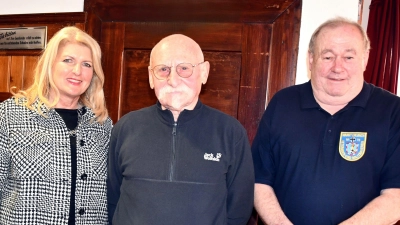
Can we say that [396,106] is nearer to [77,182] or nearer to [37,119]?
[77,182]

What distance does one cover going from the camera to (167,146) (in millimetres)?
1770

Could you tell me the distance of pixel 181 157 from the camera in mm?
1749

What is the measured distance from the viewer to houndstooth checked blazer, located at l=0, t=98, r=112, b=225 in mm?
1811

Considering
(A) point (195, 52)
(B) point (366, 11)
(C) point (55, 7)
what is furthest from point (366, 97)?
(C) point (55, 7)

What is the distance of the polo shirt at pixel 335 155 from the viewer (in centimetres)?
183

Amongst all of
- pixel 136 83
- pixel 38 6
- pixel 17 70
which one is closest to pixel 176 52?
pixel 136 83

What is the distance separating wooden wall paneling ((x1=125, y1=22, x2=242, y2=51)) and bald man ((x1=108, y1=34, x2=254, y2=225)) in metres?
0.84

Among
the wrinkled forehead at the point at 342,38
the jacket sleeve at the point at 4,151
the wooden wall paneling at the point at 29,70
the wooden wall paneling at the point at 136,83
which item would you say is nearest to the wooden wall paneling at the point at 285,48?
the wrinkled forehead at the point at 342,38

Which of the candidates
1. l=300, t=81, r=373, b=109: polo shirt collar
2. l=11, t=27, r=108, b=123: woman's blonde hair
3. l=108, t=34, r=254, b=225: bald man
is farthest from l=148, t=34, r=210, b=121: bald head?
l=300, t=81, r=373, b=109: polo shirt collar

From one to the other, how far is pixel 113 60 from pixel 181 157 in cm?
135

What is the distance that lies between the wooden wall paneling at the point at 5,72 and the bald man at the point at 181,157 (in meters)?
1.64

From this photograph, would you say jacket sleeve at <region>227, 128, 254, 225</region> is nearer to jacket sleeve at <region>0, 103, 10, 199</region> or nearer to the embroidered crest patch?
the embroidered crest patch

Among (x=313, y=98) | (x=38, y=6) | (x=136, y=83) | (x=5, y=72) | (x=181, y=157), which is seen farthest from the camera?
(x=5, y=72)

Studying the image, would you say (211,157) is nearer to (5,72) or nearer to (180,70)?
(180,70)
